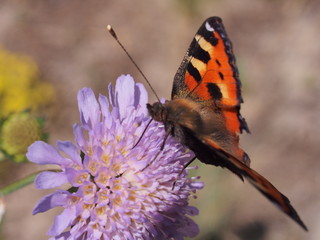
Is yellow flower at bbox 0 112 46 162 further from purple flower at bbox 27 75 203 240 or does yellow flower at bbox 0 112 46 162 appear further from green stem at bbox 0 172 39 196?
purple flower at bbox 27 75 203 240

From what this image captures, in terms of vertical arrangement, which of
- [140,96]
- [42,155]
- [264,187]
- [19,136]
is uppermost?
[19,136]

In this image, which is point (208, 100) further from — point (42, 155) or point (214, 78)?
point (42, 155)

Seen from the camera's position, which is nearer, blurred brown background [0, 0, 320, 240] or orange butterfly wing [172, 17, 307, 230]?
orange butterfly wing [172, 17, 307, 230]

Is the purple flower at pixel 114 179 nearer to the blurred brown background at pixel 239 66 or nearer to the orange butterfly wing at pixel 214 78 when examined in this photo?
the orange butterfly wing at pixel 214 78

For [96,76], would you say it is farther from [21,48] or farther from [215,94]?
[215,94]

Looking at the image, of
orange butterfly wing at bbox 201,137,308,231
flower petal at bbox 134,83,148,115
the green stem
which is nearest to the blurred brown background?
the green stem

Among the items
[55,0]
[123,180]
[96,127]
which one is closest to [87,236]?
[123,180]

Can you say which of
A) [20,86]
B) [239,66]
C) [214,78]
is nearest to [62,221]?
[214,78]
